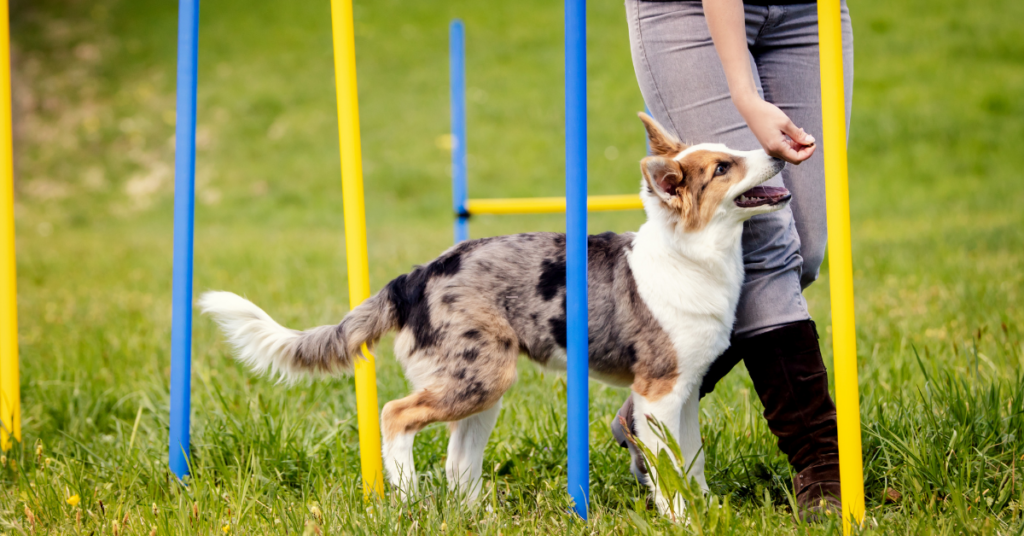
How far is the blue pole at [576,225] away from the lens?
1985mm

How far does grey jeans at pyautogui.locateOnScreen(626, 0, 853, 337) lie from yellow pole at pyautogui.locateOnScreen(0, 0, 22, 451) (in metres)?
2.11

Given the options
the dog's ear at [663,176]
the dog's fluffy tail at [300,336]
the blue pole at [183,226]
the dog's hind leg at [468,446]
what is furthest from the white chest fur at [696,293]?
the blue pole at [183,226]

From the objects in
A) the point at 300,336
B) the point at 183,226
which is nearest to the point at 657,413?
the point at 300,336

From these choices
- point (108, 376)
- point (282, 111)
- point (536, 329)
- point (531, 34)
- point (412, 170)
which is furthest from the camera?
point (531, 34)

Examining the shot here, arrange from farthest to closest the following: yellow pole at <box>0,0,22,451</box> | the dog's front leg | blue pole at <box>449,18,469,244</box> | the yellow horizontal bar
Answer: blue pole at <box>449,18,469,244</box> → the yellow horizontal bar → yellow pole at <box>0,0,22,451</box> → the dog's front leg

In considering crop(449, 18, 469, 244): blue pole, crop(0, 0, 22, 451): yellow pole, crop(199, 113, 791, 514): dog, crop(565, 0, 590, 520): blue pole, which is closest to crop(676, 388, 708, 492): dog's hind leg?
crop(199, 113, 791, 514): dog

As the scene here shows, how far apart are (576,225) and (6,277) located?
2.02 metres

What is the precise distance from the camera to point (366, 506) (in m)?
2.25

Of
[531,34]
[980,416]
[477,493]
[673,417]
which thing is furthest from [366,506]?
[531,34]

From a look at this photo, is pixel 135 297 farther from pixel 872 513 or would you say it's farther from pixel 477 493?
pixel 872 513

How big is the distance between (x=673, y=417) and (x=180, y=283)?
59.2 inches

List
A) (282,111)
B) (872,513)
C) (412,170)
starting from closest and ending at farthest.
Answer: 1. (872,513)
2. (412,170)
3. (282,111)

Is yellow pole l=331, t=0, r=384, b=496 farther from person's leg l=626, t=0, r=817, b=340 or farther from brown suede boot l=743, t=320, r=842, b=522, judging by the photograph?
brown suede boot l=743, t=320, r=842, b=522

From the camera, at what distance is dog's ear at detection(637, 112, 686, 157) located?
2.30 metres
